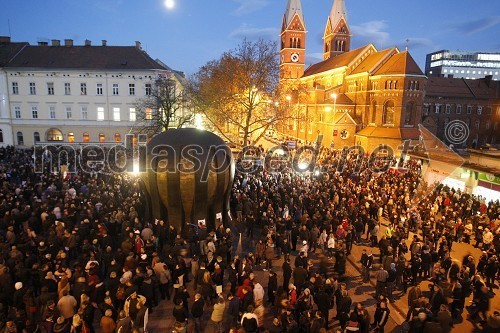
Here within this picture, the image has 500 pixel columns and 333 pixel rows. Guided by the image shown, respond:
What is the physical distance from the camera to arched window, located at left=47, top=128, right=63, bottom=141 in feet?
147

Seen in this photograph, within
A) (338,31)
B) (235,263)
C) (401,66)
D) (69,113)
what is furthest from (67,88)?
(338,31)

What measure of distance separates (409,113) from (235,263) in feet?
Answer: 150

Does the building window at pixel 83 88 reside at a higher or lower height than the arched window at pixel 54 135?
higher

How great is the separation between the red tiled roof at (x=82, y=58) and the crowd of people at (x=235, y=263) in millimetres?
26658

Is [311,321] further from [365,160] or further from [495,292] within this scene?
[365,160]

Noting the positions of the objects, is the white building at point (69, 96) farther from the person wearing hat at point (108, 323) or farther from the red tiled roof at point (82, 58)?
the person wearing hat at point (108, 323)

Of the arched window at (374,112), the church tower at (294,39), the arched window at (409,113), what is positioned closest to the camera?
the arched window at (409,113)

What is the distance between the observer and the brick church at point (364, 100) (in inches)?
1889

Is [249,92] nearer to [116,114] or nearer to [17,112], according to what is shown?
[116,114]

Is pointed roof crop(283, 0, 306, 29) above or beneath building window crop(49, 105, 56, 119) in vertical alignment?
above

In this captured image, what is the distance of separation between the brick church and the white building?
19.8 meters

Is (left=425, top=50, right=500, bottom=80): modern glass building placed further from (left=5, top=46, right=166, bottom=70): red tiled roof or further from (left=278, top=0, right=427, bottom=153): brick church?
(left=5, top=46, right=166, bottom=70): red tiled roof
